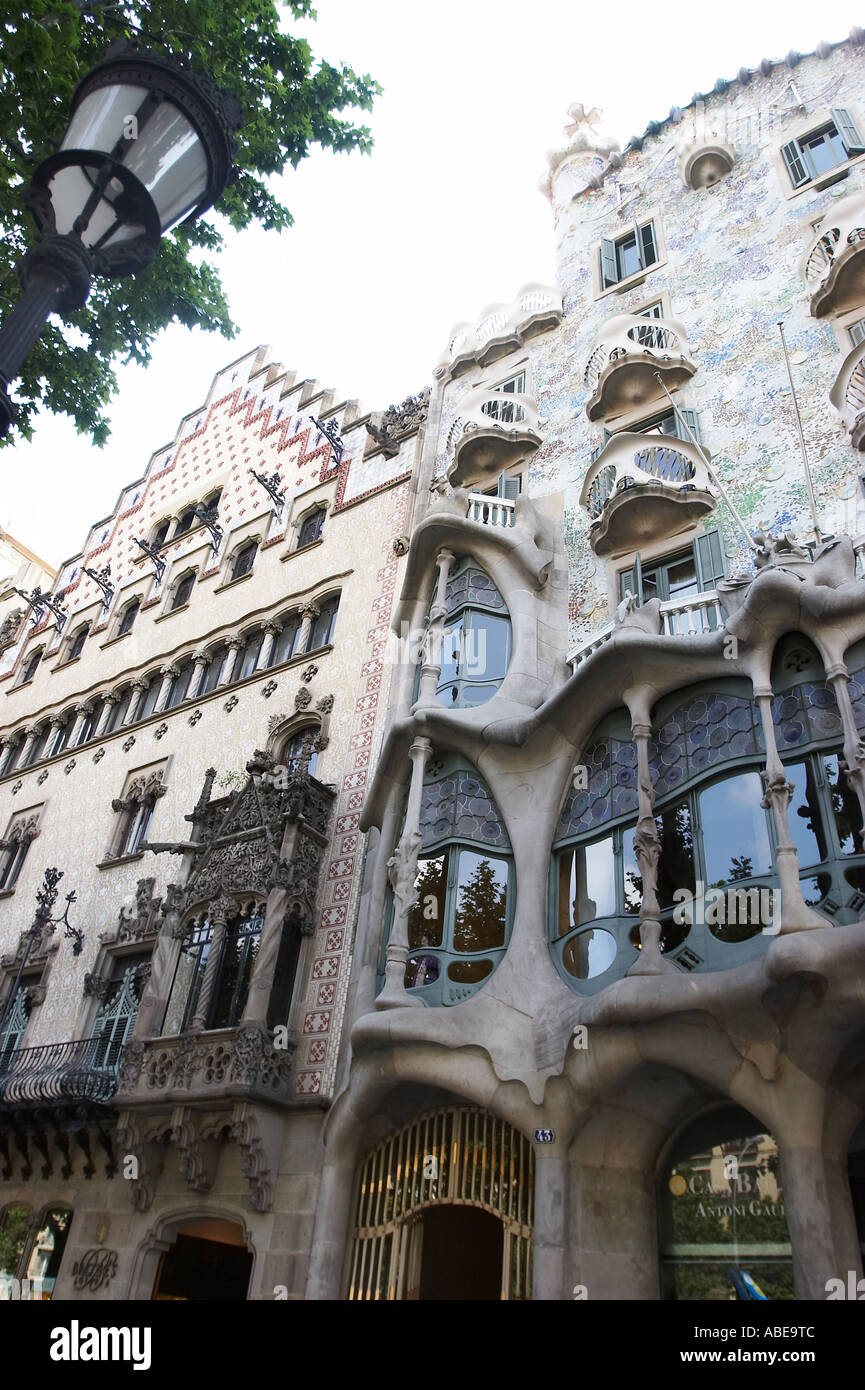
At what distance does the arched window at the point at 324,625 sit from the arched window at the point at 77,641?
1023 cm

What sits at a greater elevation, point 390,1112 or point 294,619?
point 294,619

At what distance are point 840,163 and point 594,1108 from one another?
15.8 m

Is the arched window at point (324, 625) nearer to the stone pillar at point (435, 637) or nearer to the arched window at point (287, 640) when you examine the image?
the arched window at point (287, 640)

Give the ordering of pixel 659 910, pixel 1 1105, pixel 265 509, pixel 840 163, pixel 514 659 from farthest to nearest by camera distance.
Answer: pixel 265 509 → pixel 840 163 → pixel 1 1105 → pixel 514 659 → pixel 659 910

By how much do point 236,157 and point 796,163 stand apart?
10805 millimetres

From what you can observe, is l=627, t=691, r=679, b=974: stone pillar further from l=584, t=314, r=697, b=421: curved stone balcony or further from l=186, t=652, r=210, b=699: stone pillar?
l=186, t=652, r=210, b=699: stone pillar

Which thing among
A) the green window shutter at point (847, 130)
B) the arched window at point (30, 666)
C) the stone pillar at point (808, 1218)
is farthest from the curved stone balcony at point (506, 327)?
the stone pillar at point (808, 1218)

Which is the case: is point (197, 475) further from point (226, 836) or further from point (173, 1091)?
point (173, 1091)

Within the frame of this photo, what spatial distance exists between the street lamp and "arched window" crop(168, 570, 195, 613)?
18904 mm

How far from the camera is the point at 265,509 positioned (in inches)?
869

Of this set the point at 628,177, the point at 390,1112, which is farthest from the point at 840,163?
the point at 390,1112

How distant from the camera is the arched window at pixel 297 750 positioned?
1573 centimetres

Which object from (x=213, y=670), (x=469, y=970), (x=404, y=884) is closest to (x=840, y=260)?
(x=404, y=884)

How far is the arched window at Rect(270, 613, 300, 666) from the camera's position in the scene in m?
18.4
